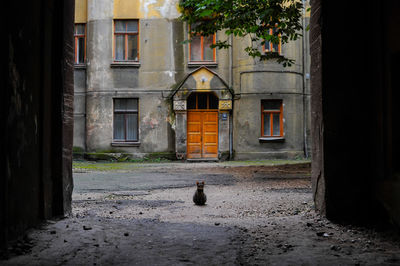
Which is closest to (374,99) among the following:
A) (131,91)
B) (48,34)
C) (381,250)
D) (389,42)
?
(389,42)

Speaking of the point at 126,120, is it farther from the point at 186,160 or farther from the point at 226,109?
the point at 226,109

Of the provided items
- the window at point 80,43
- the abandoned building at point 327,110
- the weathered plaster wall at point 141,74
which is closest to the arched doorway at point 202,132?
the weathered plaster wall at point 141,74

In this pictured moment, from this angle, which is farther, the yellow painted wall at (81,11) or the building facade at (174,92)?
the yellow painted wall at (81,11)

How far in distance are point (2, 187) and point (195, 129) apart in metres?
15.6

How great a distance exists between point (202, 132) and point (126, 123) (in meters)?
3.55

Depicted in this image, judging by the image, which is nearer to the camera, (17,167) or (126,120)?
(17,167)

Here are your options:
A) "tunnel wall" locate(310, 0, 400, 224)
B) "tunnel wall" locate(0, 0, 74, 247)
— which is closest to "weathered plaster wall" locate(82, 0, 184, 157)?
"tunnel wall" locate(0, 0, 74, 247)

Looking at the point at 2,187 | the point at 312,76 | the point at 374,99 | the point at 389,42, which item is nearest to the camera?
the point at 2,187

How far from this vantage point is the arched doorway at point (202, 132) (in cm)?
1866

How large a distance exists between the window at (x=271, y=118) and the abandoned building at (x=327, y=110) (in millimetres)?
13521

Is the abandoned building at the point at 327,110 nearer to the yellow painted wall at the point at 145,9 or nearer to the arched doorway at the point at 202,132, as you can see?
the arched doorway at the point at 202,132

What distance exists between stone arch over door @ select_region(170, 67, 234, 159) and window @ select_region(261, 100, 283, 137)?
1539mm

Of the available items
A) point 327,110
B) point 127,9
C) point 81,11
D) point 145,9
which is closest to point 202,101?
point 145,9

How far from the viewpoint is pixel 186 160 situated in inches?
718
